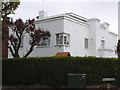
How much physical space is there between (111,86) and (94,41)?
1589 cm

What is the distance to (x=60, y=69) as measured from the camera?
1658cm

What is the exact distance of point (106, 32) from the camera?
1410 inches

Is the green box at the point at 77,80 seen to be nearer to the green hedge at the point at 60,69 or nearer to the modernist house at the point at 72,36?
the green hedge at the point at 60,69

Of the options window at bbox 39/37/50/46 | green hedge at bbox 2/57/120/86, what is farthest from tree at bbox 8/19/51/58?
green hedge at bbox 2/57/120/86

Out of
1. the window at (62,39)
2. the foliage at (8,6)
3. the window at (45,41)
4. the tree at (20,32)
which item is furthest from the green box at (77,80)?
the window at (45,41)

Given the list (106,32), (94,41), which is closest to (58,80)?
(94,41)

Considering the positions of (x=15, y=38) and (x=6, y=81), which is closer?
(x=6, y=81)

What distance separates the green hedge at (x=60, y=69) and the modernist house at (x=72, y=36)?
1054 cm

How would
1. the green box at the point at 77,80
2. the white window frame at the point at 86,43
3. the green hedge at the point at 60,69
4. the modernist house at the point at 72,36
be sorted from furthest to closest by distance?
the white window frame at the point at 86,43 < the modernist house at the point at 72,36 < the green hedge at the point at 60,69 < the green box at the point at 77,80

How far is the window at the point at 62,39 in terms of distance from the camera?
28062 mm

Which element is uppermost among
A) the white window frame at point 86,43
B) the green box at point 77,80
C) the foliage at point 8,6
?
the foliage at point 8,6

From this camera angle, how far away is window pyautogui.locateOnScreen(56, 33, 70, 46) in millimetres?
28062

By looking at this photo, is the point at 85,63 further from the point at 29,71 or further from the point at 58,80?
the point at 29,71

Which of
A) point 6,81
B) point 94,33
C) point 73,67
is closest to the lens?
point 73,67
